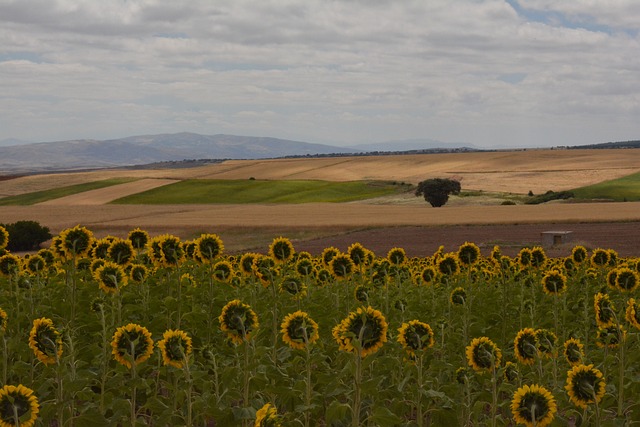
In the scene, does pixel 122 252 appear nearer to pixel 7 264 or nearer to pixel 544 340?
pixel 7 264

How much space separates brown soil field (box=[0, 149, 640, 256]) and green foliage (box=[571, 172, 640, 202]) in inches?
179

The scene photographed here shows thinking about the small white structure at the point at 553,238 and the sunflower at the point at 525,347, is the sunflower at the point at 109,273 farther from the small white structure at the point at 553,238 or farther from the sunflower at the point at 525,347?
the small white structure at the point at 553,238

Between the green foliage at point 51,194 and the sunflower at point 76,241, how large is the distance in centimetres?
11383

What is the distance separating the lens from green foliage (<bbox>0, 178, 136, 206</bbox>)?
11938 centimetres

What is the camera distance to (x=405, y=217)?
237 ft

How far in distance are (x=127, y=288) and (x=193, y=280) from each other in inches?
65.3

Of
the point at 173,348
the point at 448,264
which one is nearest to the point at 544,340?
the point at 173,348

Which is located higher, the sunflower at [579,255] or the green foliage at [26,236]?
the sunflower at [579,255]

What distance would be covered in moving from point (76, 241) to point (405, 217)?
62888 mm

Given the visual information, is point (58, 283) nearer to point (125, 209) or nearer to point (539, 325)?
point (539, 325)

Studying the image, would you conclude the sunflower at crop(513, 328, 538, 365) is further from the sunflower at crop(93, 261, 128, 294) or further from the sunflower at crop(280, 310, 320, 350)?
the sunflower at crop(93, 261, 128, 294)

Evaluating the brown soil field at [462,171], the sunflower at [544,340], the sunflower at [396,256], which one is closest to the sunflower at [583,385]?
the sunflower at [544,340]

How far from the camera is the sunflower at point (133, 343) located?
7.04 meters

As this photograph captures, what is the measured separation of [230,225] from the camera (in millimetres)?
66375
